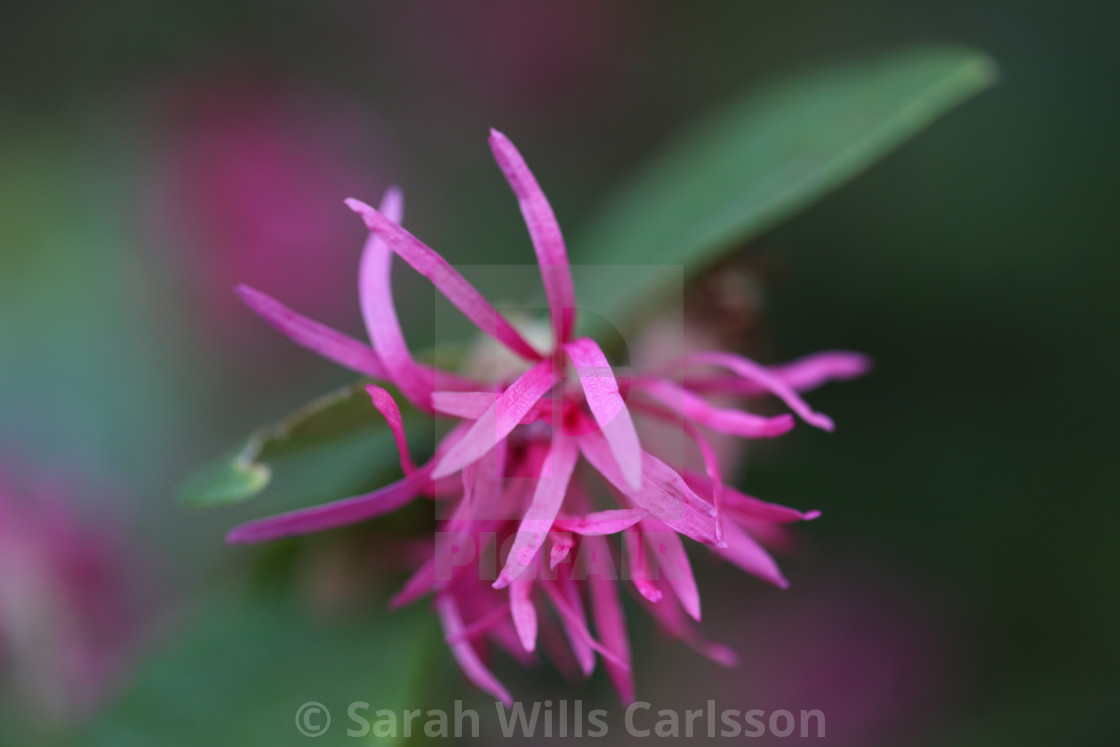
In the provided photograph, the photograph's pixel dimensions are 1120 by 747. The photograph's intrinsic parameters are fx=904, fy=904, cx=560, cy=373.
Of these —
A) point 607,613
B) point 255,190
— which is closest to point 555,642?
point 607,613

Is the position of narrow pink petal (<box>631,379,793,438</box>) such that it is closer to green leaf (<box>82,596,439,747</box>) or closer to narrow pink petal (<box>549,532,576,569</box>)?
narrow pink petal (<box>549,532,576,569</box>)

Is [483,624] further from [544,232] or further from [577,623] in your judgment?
[544,232]

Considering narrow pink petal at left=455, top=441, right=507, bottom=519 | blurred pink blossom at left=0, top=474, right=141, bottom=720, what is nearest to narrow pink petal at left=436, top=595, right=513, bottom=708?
narrow pink petal at left=455, top=441, right=507, bottom=519

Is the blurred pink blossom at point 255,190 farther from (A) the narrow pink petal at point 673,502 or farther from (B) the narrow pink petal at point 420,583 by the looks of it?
(A) the narrow pink petal at point 673,502

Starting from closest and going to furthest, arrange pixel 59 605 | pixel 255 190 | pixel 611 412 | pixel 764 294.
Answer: pixel 611 412 < pixel 59 605 < pixel 764 294 < pixel 255 190

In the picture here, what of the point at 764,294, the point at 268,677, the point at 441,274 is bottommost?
the point at 268,677

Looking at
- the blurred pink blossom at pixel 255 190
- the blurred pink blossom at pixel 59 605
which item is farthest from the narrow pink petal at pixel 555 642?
the blurred pink blossom at pixel 255 190
